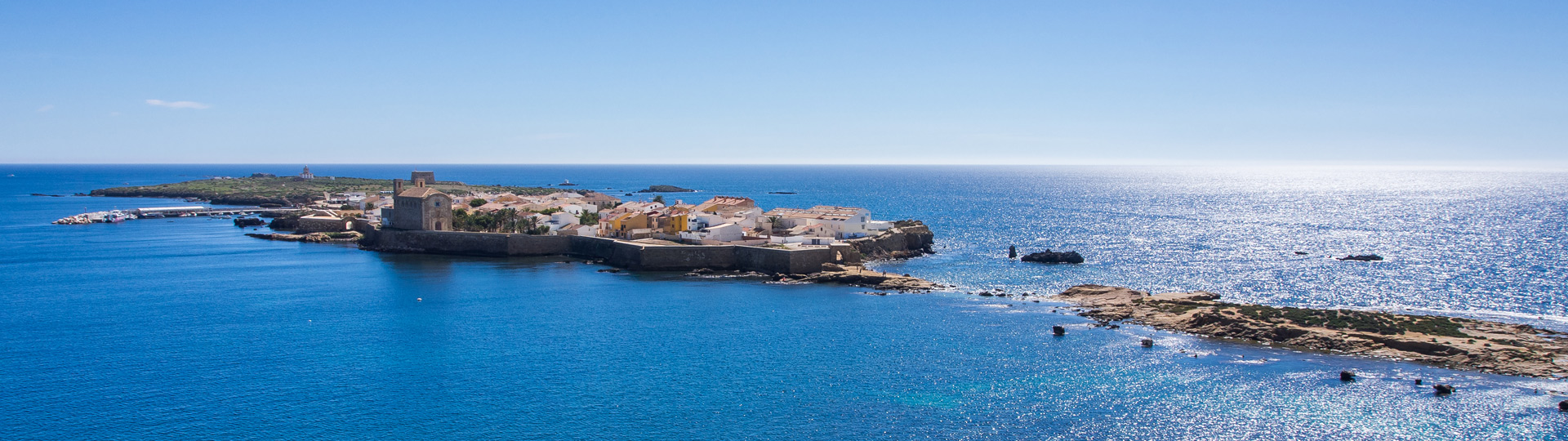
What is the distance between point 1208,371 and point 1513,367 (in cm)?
951

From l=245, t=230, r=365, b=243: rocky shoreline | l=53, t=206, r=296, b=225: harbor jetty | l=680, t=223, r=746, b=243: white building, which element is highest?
l=680, t=223, r=746, b=243: white building

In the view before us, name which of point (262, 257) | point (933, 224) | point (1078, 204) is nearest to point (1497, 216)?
point (1078, 204)

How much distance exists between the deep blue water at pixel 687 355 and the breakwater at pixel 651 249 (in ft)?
6.97

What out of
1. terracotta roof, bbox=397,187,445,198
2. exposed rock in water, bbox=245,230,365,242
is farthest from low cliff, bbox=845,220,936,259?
exposed rock in water, bbox=245,230,365,242

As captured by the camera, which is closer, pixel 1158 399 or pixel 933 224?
pixel 1158 399

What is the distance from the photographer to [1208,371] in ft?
102

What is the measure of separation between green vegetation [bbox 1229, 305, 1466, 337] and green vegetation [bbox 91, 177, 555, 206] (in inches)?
3472

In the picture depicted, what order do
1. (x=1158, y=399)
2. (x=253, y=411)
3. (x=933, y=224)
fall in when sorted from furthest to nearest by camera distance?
(x=933, y=224) → (x=1158, y=399) → (x=253, y=411)

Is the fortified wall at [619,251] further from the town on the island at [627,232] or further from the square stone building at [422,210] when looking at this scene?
the square stone building at [422,210]

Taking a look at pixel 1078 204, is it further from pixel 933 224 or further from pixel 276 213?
pixel 276 213

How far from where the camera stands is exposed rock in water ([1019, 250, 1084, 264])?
58906 mm

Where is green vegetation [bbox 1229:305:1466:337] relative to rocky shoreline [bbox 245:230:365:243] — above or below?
below

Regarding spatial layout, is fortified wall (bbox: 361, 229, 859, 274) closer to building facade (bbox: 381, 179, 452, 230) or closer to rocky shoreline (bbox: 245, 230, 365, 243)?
building facade (bbox: 381, 179, 452, 230)

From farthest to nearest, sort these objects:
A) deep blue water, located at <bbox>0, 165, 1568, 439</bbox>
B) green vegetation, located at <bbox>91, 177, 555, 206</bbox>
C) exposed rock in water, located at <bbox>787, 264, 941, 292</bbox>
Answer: green vegetation, located at <bbox>91, 177, 555, 206</bbox>, exposed rock in water, located at <bbox>787, 264, 941, 292</bbox>, deep blue water, located at <bbox>0, 165, 1568, 439</bbox>
